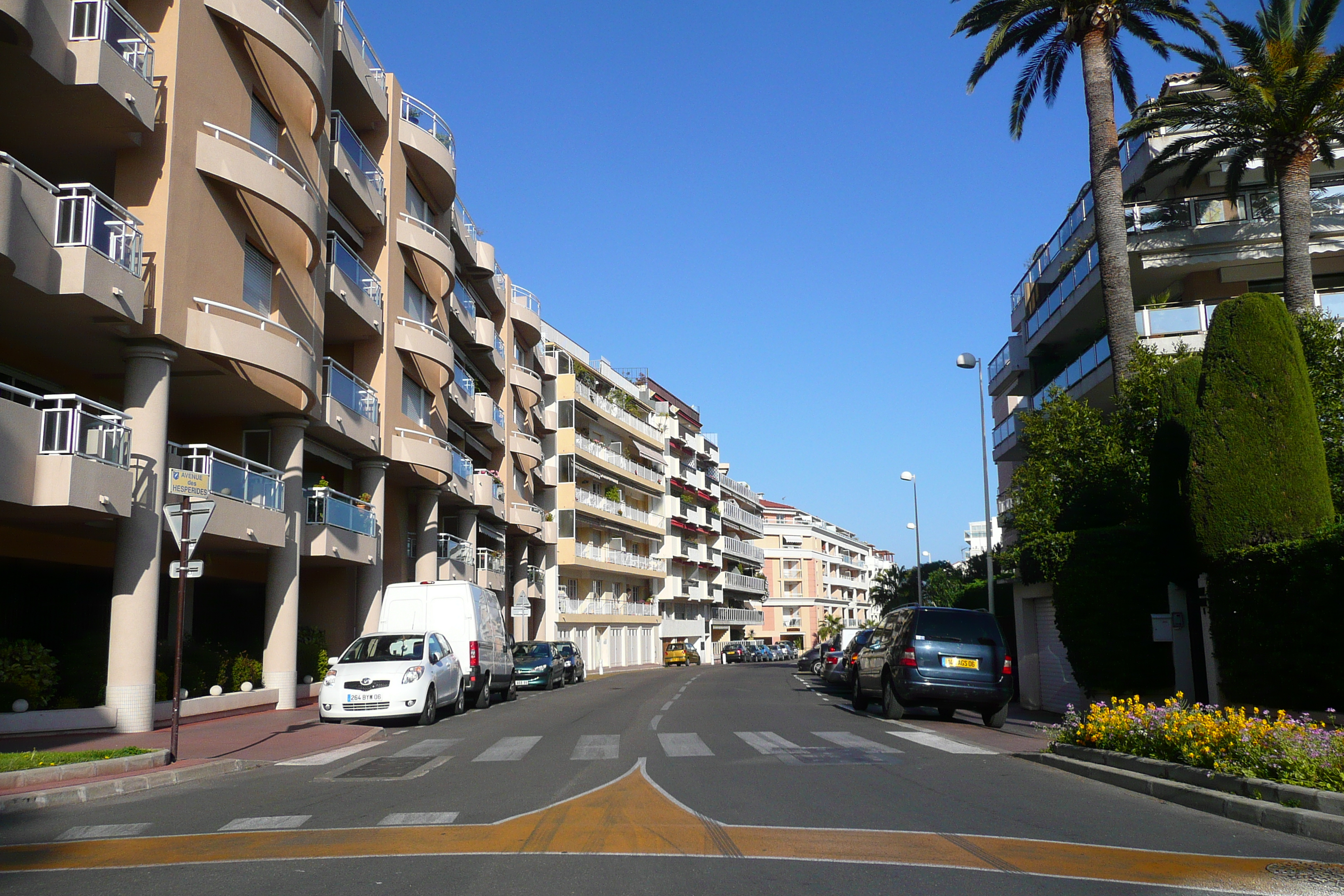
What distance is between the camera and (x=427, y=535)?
35.5 metres

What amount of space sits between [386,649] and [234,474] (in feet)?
15.0

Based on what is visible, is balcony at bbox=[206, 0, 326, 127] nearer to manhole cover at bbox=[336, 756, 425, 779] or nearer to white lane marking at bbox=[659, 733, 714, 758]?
manhole cover at bbox=[336, 756, 425, 779]

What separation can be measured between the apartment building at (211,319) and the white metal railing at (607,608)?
2583cm

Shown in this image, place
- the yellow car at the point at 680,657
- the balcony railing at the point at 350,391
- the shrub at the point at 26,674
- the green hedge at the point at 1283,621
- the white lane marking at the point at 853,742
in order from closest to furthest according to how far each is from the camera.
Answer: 1. the green hedge at the point at 1283,621
2. the white lane marking at the point at 853,742
3. the shrub at the point at 26,674
4. the balcony railing at the point at 350,391
5. the yellow car at the point at 680,657

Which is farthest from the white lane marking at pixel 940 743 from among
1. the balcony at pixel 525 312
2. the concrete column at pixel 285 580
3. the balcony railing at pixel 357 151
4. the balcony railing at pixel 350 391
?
the balcony at pixel 525 312

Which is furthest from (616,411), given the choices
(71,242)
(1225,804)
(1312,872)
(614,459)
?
(1312,872)

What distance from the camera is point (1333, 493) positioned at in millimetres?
18109

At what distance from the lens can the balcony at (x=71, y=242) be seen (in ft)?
48.1

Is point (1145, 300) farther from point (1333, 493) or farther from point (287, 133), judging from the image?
point (287, 133)

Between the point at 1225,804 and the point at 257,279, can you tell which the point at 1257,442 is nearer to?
the point at 1225,804

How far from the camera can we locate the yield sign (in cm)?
1392

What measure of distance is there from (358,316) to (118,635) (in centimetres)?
1230

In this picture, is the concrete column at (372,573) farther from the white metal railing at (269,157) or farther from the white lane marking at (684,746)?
the white lane marking at (684,746)

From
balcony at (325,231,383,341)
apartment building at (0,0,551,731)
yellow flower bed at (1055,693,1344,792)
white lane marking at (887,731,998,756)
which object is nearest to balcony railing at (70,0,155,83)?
apartment building at (0,0,551,731)
